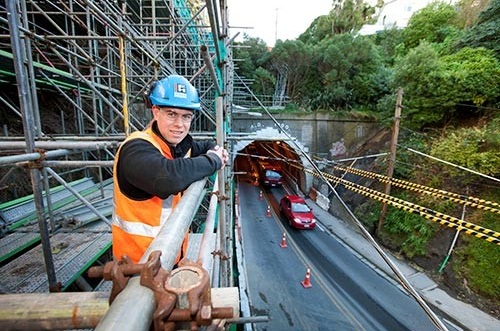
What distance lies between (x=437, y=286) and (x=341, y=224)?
4.93 m

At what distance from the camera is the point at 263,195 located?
1655cm

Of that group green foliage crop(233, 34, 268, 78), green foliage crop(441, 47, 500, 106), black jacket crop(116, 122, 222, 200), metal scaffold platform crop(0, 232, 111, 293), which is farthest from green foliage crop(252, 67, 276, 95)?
black jacket crop(116, 122, 222, 200)

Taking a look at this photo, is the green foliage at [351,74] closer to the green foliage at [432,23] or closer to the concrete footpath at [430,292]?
the green foliage at [432,23]

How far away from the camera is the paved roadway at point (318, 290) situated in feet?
21.1

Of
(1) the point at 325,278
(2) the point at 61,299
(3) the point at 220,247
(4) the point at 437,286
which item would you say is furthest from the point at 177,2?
(4) the point at 437,286

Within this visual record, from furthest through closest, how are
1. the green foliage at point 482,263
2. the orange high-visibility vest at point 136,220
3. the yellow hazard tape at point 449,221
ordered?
the green foliage at point 482,263 < the yellow hazard tape at point 449,221 < the orange high-visibility vest at point 136,220

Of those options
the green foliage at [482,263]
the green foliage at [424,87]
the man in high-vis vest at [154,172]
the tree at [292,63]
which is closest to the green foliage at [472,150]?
the green foliage at [424,87]

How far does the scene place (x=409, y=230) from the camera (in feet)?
30.4

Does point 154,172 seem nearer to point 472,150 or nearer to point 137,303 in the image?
point 137,303

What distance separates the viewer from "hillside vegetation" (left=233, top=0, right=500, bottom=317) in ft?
25.4

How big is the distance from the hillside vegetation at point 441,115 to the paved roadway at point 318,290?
206 cm

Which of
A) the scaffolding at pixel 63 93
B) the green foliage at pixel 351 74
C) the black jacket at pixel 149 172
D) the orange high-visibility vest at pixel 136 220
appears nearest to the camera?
the black jacket at pixel 149 172

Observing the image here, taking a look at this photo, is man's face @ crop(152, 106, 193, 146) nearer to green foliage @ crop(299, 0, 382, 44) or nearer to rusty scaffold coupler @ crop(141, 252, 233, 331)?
rusty scaffold coupler @ crop(141, 252, 233, 331)

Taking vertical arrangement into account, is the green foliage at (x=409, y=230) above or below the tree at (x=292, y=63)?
below
